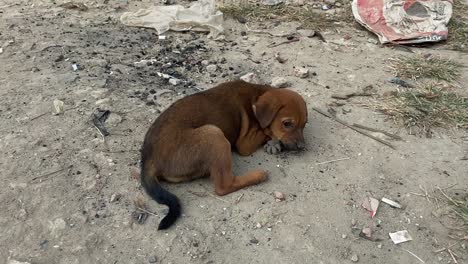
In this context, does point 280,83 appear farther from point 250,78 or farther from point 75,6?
point 75,6

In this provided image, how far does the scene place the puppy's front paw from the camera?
489 centimetres

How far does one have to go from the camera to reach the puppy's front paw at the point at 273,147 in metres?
4.89

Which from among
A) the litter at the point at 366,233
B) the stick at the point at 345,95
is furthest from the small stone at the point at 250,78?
the litter at the point at 366,233

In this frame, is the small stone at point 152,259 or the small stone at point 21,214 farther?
the small stone at point 21,214

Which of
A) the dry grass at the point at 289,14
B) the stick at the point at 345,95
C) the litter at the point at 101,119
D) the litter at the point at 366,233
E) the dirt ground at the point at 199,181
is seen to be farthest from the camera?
the dry grass at the point at 289,14

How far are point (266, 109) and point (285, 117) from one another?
7.2 inches

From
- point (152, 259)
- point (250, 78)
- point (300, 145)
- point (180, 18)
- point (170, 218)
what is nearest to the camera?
point (152, 259)

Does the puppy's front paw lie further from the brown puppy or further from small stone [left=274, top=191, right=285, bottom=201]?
Answer: small stone [left=274, top=191, right=285, bottom=201]

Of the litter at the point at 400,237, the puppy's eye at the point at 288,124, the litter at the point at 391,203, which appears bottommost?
the litter at the point at 400,237

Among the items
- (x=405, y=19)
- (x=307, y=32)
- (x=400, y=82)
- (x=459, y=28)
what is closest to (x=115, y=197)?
(x=400, y=82)

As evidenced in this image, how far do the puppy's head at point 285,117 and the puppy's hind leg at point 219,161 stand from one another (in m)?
0.61

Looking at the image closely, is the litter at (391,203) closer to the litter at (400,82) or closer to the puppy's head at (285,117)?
the puppy's head at (285,117)

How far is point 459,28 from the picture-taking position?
23.7 feet

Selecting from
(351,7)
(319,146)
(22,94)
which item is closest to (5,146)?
(22,94)
